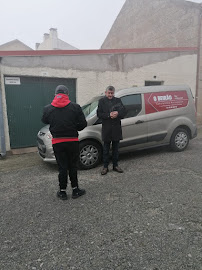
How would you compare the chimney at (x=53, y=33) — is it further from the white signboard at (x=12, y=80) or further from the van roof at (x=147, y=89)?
the van roof at (x=147, y=89)

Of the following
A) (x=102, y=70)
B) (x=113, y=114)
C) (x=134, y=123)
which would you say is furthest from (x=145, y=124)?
(x=102, y=70)

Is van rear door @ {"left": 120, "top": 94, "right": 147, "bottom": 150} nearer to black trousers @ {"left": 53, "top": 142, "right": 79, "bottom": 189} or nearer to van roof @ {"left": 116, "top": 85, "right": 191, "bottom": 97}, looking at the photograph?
van roof @ {"left": 116, "top": 85, "right": 191, "bottom": 97}

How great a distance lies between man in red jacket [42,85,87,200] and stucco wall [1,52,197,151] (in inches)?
160

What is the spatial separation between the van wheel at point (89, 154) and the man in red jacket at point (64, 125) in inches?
51.8

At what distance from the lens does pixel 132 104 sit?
5102mm

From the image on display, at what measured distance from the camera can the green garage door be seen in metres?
6.50

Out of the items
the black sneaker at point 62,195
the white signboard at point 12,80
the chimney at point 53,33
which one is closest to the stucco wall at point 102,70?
the white signboard at point 12,80

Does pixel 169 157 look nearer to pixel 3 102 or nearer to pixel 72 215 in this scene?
pixel 72 215

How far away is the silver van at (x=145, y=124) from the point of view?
466 cm

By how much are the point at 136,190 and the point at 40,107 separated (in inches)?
188

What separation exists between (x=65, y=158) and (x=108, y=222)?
1169 millimetres

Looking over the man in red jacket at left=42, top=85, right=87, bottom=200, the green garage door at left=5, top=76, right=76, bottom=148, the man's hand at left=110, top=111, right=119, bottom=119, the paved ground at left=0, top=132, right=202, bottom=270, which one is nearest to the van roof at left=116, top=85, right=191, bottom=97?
the man's hand at left=110, top=111, right=119, bottom=119

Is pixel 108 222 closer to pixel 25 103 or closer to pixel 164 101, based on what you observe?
pixel 164 101

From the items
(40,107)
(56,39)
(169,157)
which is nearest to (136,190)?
(169,157)
